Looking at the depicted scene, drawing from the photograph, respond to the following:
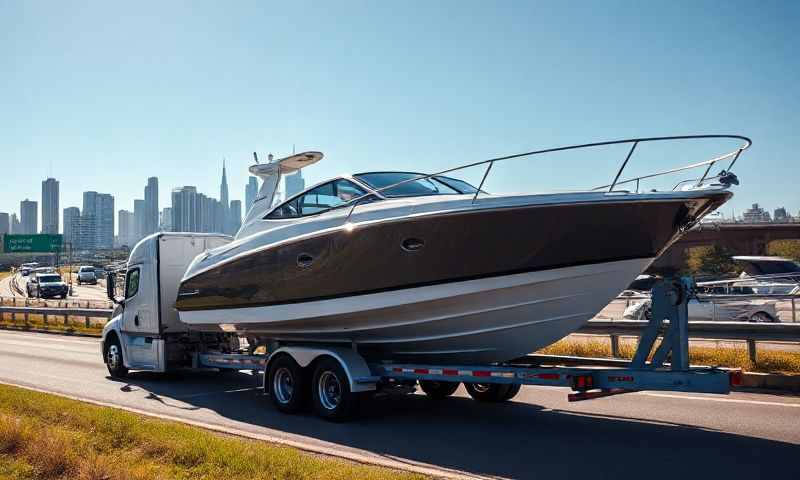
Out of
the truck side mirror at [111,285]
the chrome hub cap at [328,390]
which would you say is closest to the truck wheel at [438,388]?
the chrome hub cap at [328,390]

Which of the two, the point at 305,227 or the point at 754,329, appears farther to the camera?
the point at 754,329

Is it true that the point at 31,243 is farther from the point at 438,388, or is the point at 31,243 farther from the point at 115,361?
the point at 438,388

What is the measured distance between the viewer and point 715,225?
7570 mm

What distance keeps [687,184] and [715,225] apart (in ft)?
3.44

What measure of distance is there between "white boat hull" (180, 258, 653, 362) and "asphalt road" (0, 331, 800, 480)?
921 millimetres

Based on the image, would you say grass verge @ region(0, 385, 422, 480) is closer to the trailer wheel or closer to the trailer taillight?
the trailer taillight

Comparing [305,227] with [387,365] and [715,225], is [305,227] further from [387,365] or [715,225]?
[715,225]

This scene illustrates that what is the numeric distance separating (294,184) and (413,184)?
291cm

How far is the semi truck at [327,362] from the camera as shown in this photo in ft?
22.6

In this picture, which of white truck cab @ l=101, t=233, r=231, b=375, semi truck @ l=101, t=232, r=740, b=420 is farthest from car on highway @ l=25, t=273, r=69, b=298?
white truck cab @ l=101, t=233, r=231, b=375

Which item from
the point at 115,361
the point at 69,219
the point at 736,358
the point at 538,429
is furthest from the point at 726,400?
the point at 69,219

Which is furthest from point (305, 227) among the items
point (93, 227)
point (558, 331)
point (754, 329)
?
point (93, 227)

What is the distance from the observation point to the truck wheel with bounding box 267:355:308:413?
910 cm

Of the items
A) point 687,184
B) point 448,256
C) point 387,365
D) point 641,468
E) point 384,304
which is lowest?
point 641,468
